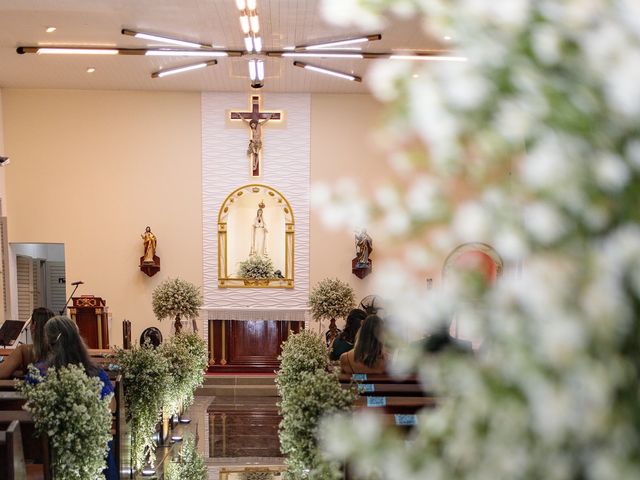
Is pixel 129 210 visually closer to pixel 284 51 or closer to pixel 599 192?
pixel 284 51

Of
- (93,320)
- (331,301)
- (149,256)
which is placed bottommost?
(93,320)

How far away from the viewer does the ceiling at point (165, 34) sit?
8.47 m

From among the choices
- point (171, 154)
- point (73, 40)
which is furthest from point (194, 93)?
point (73, 40)

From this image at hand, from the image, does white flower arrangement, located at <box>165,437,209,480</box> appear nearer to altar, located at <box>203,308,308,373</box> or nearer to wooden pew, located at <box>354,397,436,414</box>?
wooden pew, located at <box>354,397,436,414</box>

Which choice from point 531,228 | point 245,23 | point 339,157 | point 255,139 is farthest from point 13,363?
point 339,157

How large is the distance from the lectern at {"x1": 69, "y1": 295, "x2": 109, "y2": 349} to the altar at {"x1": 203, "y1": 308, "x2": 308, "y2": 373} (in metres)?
1.59

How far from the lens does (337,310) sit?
36.5ft

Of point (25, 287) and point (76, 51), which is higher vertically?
point (76, 51)

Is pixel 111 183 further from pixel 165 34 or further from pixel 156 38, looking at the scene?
pixel 156 38

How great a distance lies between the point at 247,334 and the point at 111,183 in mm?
3343

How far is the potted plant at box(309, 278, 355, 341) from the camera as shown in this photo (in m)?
11.1

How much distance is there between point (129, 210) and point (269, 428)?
5.37 meters

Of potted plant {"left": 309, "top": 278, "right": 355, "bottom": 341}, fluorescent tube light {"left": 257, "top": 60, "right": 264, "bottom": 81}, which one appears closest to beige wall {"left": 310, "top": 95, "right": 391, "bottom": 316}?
potted plant {"left": 309, "top": 278, "right": 355, "bottom": 341}

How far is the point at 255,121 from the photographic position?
40.7 ft
